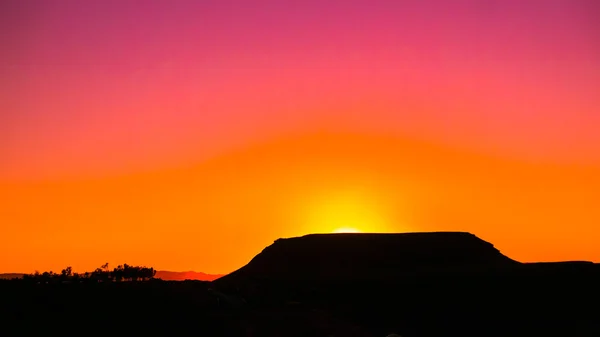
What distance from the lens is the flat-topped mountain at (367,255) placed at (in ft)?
271

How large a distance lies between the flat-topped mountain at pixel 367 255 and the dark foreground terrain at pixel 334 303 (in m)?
0.38

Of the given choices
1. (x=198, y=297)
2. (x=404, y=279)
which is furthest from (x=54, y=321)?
(x=404, y=279)

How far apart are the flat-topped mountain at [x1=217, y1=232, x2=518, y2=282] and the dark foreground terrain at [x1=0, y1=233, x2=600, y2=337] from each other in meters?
0.38

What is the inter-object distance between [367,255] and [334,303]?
29.2 metres

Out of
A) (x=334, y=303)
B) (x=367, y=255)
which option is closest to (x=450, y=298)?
(x=334, y=303)

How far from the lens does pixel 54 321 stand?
37312 mm

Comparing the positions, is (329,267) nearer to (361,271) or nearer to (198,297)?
(361,271)

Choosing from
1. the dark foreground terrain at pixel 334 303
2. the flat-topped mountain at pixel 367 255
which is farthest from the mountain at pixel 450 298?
the flat-topped mountain at pixel 367 255

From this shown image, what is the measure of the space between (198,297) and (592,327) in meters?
30.8

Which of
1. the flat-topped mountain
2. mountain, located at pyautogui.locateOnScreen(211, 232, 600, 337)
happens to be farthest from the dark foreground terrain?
the flat-topped mountain

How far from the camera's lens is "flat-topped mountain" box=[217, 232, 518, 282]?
82.8 meters

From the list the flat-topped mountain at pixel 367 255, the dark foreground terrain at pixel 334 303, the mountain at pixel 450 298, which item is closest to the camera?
the dark foreground terrain at pixel 334 303

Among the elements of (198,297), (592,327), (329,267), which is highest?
(329,267)

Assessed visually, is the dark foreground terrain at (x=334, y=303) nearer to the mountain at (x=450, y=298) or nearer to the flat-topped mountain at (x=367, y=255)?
the mountain at (x=450, y=298)
